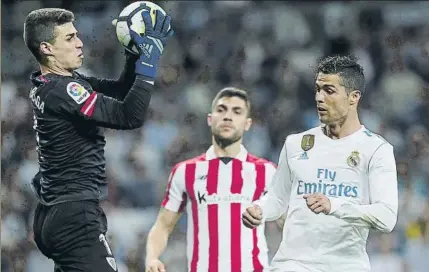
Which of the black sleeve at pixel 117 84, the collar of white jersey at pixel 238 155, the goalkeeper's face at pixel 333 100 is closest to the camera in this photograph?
the goalkeeper's face at pixel 333 100

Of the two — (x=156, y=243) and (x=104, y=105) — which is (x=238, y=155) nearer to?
(x=156, y=243)

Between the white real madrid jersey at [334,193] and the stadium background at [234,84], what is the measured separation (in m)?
3.95

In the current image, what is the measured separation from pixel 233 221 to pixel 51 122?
6.29ft

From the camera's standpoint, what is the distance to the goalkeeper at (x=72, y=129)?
5734 mm

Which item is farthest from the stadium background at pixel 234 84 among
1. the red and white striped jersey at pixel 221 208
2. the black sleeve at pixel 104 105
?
the black sleeve at pixel 104 105

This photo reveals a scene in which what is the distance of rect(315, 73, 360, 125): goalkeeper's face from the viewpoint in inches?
231

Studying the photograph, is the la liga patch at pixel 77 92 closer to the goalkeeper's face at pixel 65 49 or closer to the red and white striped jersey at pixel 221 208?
the goalkeeper's face at pixel 65 49

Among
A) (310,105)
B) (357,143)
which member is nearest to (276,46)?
(310,105)

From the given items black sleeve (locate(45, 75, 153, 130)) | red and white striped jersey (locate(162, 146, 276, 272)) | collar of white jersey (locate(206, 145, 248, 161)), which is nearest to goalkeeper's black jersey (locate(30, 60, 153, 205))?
black sleeve (locate(45, 75, 153, 130))

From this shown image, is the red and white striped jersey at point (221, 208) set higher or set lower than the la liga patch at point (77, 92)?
lower

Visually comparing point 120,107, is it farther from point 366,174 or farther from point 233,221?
point 233,221

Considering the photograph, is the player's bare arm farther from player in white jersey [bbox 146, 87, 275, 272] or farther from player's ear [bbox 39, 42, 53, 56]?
player's ear [bbox 39, 42, 53, 56]

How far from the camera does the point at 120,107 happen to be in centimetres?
573

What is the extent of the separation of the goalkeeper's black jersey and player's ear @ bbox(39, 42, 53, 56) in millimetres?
119
